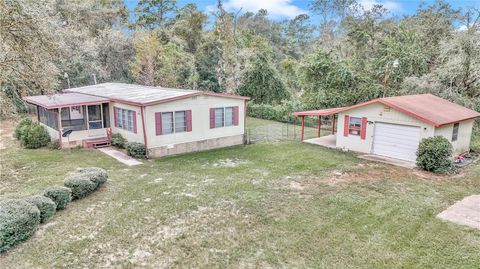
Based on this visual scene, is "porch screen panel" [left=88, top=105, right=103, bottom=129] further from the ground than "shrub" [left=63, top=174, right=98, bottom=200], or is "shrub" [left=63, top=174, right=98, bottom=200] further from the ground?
"porch screen panel" [left=88, top=105, right=103, bottom=129]

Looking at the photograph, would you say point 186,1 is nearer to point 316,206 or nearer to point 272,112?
point 272,112

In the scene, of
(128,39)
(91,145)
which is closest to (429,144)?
(91,145)

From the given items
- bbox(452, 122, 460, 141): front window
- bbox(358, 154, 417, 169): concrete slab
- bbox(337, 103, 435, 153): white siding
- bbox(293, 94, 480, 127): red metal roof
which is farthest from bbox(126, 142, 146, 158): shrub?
bbox(452, 122, 460, 141): front window

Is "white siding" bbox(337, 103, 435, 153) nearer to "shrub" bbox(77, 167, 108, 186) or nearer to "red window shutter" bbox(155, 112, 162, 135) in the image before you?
"red window shutter" bbox(155, 112, 162, 135)

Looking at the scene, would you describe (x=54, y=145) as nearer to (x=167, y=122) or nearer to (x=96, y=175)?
(x=167, y=122)

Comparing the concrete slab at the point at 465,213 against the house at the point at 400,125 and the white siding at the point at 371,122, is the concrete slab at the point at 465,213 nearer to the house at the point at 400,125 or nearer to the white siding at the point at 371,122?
the house at the point at 400,125

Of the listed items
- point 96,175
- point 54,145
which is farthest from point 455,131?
point 54,145
